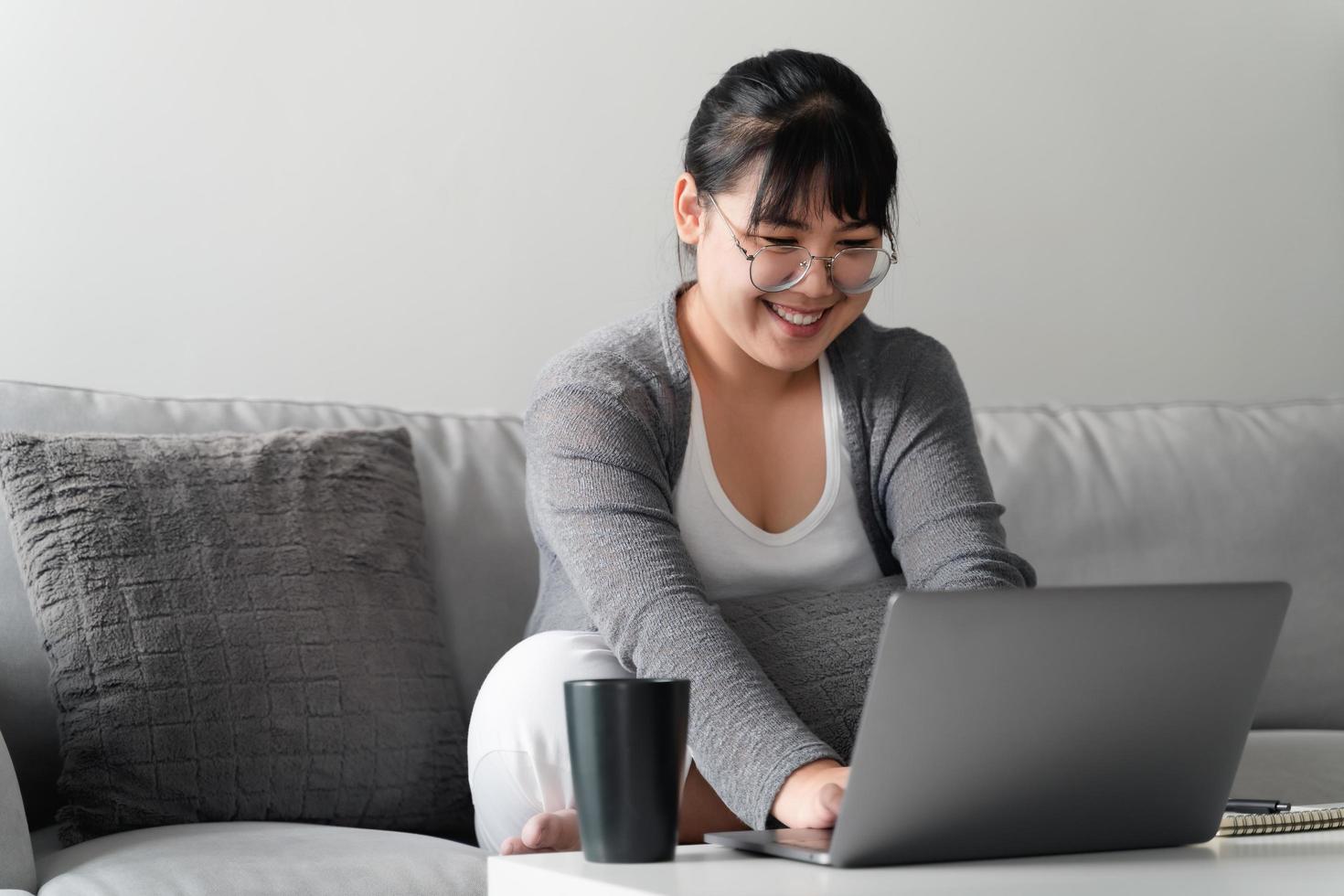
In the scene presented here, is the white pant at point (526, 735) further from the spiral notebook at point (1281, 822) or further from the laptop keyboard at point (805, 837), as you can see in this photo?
the spiral notebook at point (1281, 822)

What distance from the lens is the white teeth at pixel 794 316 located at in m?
1.44

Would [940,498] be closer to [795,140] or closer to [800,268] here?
[800,268]

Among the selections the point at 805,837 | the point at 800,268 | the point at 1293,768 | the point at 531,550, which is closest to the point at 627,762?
the point at 805,837

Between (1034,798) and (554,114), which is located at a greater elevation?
(554,114)

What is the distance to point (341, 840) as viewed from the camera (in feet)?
4.20

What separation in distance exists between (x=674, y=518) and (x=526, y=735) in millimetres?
262

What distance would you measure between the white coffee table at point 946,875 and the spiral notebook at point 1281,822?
0.08 meters

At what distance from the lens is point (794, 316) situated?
4.73 feet

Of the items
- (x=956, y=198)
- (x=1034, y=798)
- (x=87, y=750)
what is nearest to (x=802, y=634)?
(x=1034, y=798)

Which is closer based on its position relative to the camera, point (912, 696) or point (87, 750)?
point (912, 696)

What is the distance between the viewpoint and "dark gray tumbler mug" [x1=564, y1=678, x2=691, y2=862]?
0.74m

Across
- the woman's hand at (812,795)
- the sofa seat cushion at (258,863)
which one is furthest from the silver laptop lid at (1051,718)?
the sofa seat cushion at (258,863)

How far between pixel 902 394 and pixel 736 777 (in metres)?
0.63

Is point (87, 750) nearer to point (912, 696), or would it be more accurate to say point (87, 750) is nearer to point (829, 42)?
point (912, 696)
